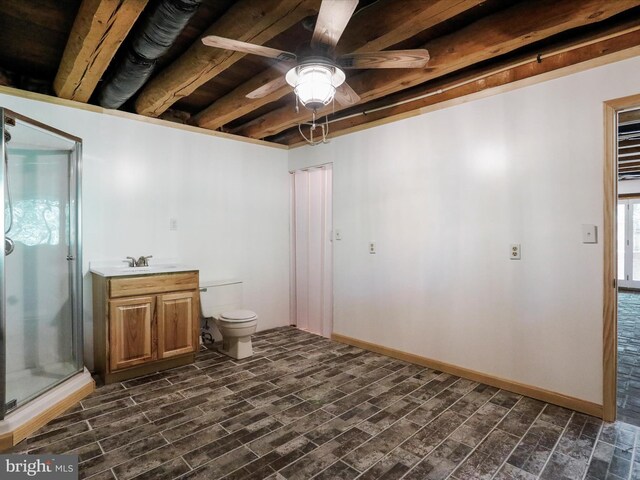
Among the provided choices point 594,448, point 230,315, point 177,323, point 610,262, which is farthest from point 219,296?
point 610,262

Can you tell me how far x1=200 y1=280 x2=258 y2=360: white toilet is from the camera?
11.0 ft

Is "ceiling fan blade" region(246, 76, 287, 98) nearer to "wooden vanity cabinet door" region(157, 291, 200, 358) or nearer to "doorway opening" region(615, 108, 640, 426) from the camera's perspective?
"wooden vanity cabinet door" region(157, 291, 200, 358)

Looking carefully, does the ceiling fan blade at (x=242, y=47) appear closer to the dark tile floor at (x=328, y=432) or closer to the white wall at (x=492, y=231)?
the white wall at (x=492, y=231)

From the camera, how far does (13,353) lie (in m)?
2.62

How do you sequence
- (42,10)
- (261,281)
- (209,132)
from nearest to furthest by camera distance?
(42,10)
(209,132)
(261,281)

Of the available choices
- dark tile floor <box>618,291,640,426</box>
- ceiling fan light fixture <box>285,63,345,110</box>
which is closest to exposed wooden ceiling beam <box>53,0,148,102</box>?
ceiling fan light fixture <box>285,63,345,110</box>

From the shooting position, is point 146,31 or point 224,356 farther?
point 224,356

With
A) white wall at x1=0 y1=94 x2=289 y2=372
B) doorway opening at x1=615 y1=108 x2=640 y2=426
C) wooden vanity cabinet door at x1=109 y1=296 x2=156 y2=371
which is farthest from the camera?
white wall at x1=0 y1=94 x2=289 y2=372

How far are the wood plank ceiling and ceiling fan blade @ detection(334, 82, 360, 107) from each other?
Result: 0.25 meters

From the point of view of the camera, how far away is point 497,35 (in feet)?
7.10

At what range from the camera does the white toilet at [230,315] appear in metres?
3.36

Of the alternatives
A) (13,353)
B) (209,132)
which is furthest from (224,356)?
(209,132)

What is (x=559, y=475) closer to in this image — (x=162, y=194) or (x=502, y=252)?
(x=502, y=252)

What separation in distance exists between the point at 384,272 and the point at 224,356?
5.86 feet
